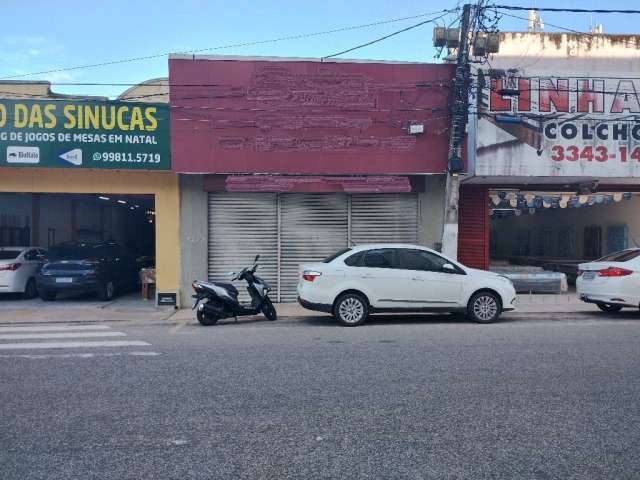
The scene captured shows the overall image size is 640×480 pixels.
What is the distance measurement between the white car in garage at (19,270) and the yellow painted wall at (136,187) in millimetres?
1916

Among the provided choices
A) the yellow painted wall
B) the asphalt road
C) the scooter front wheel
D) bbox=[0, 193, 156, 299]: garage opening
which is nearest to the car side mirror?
the asphalt road

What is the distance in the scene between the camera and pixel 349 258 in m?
11.2

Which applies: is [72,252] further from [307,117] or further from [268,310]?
[307,117]

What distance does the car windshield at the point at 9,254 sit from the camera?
15.5 m

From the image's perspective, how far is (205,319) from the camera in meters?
11.6

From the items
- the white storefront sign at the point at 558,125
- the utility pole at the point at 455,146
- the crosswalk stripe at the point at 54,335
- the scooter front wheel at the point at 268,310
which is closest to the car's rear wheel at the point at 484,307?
the utility pole at the point at 455,146

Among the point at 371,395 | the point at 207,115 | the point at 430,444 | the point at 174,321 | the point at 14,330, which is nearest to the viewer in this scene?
the point at 430,444

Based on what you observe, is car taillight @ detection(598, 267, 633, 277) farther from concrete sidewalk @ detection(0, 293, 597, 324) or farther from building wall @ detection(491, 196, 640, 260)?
building wall @ detection(491, 196, 640, 260)

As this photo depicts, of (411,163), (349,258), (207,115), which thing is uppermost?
(207,115)

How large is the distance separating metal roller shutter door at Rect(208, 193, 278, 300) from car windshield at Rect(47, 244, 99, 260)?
10.4ft

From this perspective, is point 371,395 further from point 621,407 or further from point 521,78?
point 521,78

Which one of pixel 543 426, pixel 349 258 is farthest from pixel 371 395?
pixel 349 258

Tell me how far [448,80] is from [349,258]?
20.1 ft

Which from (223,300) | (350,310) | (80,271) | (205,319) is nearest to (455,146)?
(350,310)
